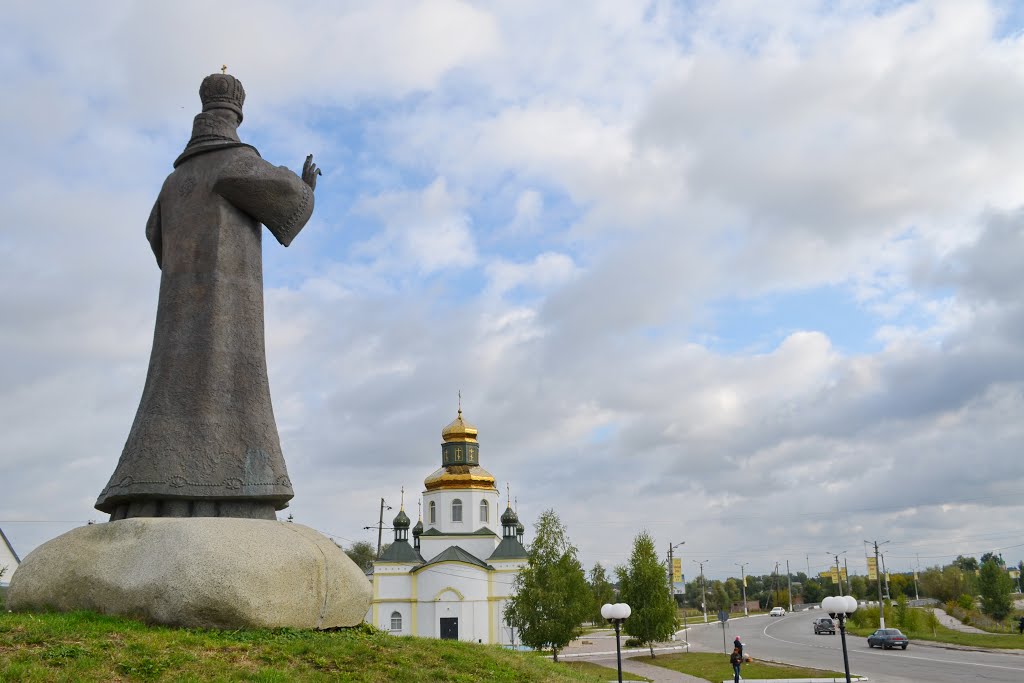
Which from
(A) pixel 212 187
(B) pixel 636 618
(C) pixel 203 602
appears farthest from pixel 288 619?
(B) pixel 636 618

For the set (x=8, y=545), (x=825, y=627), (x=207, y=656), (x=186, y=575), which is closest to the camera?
(x=207, y=656)

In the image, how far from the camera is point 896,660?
28.0 meters

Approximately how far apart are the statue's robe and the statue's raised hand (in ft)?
1.07

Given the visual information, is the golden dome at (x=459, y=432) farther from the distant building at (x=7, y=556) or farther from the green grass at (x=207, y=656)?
the green grass at (x=207, y=656)

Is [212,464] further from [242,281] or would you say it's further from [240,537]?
[242,281]

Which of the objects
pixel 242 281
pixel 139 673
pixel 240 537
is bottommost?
pixel 139 673

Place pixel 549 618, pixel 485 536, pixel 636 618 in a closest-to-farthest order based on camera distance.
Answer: pixel 549 618
pixel 636 618
pixel 485 536

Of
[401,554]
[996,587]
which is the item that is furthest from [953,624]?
[401,554]

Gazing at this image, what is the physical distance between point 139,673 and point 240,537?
1582mm

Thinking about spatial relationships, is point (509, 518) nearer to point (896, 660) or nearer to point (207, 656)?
point (896, 660)

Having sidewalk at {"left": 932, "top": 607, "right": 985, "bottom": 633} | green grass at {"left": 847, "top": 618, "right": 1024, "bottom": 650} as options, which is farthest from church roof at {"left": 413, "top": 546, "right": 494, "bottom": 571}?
sidewalk at {"left": 932, "top": 607, "right": 985, "bottom": 633}

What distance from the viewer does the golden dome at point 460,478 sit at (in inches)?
1918

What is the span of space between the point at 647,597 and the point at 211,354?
27.7 metres

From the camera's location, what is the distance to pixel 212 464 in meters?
8.35
